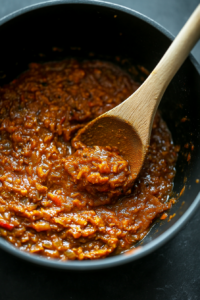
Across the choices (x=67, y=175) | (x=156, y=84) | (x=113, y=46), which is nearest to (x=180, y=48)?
(x=156, y=84)

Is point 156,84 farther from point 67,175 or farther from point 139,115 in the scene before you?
point 67,175

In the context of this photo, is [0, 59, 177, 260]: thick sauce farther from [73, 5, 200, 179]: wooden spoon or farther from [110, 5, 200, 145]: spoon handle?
[110, 5, 200, 145]: spoon handle

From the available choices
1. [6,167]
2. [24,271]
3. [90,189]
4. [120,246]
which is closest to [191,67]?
[90,189]

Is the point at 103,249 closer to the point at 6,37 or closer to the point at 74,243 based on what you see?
the point at 74,243

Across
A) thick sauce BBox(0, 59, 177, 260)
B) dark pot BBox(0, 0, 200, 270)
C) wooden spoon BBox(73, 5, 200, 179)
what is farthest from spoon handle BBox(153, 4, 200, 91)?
thick sauce BBox(0, 59, 177, 260)

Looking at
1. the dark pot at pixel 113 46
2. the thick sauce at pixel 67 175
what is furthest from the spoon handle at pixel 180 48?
the thick sauce at pixel 67 175

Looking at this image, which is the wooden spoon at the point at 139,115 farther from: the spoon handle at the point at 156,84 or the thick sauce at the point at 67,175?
the thick sauce at the point at 67,175
